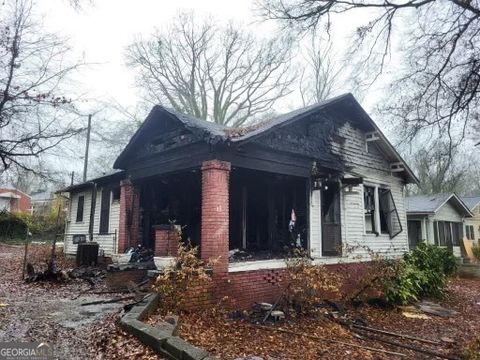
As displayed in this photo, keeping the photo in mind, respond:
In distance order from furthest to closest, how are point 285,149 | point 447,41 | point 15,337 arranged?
1. point 285,149
2. point 447,41
3. point 15,337

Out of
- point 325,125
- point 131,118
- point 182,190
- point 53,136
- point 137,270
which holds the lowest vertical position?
point 137,270

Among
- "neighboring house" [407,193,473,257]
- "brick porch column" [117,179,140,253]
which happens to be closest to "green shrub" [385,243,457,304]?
"brick porch column" [117,179,140,253]

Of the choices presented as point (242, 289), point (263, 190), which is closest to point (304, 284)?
point (242, 289)

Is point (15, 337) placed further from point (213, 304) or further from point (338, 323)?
point (338, 323)

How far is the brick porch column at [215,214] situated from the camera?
7.95 meters

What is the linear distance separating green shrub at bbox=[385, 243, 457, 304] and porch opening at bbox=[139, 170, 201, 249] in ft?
20.6

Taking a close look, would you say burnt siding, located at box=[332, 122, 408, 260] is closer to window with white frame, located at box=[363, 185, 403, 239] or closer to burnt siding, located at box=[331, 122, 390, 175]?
burnt siding, located at box=[331, 122, 390, 175]

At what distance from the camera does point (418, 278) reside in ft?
37.9

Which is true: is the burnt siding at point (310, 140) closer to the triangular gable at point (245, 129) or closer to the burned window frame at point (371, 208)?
the triangular gable at point (245, 129)

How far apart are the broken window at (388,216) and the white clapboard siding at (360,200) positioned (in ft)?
0.97

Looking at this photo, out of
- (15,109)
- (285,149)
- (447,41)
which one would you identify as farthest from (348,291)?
(15,109)

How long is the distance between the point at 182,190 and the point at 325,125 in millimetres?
5404

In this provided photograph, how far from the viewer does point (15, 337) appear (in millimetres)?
5293

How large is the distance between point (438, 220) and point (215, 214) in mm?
22041
